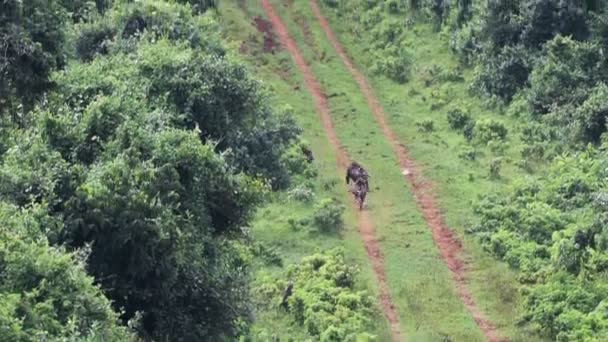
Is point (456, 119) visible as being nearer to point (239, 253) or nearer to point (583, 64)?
point (583, 64)

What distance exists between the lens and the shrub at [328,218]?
28391 mm

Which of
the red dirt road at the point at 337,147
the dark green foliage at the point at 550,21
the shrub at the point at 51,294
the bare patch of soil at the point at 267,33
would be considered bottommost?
the bare patch of soil at the point at 267,33

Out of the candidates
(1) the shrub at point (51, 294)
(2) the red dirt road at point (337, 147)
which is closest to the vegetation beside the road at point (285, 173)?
(1) the shrub at point (51, 294)

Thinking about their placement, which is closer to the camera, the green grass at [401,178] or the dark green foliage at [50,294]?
the dark green foliage at [50,294]

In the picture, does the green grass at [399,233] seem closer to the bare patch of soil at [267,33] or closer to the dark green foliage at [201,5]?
the bare patch of soil at [267,33]

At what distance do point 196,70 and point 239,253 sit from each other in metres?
5.32

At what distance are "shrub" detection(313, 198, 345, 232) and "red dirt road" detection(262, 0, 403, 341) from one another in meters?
0.65

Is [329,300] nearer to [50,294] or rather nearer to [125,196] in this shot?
[125,196]

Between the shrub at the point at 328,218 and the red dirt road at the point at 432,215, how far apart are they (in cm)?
245

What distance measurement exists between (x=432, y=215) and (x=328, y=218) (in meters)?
3.02

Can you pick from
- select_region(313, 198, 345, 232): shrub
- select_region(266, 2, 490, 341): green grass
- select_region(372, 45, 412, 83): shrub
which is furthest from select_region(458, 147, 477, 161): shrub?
select_region(372, 45, 412, 83): shrub

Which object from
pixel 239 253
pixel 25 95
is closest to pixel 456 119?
pixel 239 253

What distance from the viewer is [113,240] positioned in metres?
18.5

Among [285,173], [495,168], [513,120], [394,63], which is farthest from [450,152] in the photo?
[394,63]
